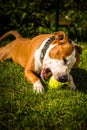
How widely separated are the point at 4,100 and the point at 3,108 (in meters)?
0.20

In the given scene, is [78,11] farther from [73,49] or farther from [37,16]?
[73,49]

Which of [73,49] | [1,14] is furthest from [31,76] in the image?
[1,14]

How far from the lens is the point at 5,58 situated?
248 inches

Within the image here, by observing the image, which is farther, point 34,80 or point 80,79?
point 80,79

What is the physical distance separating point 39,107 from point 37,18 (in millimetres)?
3289

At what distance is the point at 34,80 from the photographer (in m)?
5.24

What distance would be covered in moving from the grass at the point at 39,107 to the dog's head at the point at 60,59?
28 centimetres

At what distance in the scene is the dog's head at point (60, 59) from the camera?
15.9 ft

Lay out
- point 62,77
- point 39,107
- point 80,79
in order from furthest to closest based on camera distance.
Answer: point 80,79 → point 62,77 → point 39,107

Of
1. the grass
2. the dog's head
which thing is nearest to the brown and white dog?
the dog's head

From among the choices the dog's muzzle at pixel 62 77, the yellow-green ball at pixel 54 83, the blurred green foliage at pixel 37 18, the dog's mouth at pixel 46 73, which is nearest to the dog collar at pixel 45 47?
the dog's mouth at pixel 46 73

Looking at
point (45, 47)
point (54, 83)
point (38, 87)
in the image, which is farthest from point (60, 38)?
point (38, 87)

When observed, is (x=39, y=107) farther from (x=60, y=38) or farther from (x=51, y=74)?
(x=60, y=38)

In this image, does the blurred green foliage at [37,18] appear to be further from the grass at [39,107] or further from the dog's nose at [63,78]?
the dog's nose at [63,78]
